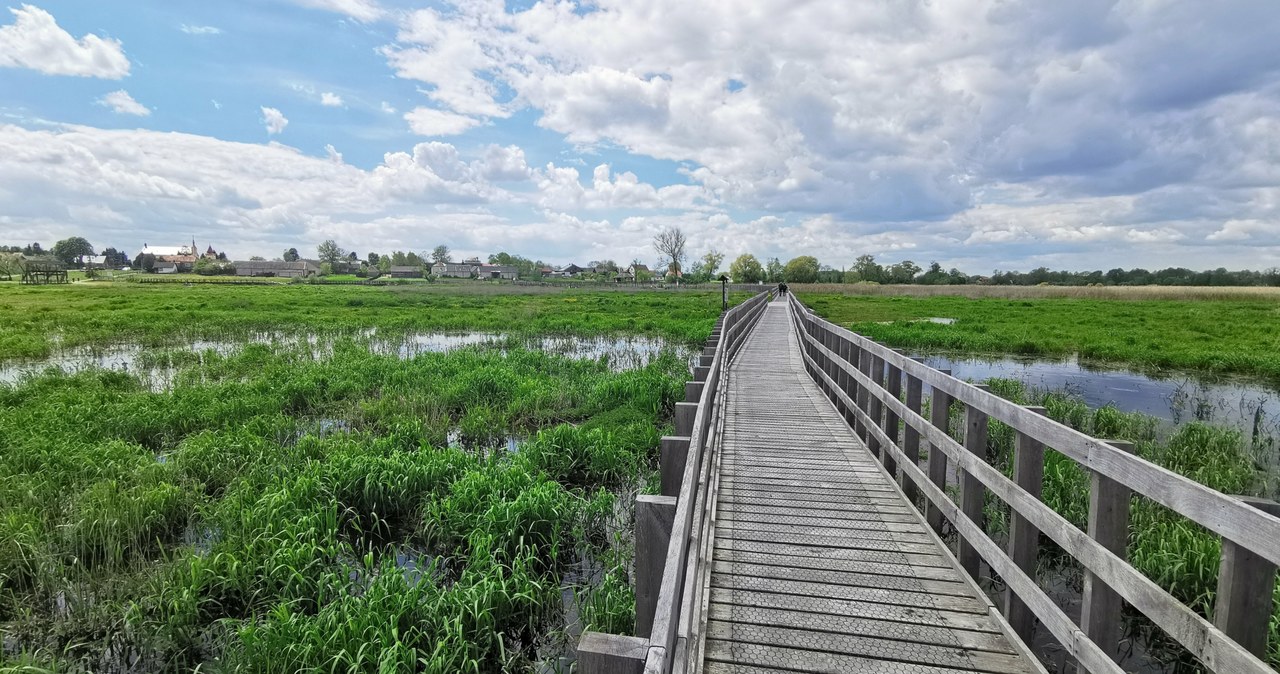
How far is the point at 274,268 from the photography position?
5305 inches

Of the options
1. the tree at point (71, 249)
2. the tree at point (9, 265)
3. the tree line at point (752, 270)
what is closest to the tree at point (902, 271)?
the tree line at point (752, 270)

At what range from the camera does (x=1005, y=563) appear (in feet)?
11.2

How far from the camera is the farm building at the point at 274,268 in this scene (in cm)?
12938

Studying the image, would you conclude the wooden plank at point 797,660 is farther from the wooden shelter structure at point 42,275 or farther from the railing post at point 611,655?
the wooden shelter structure at point 42,275

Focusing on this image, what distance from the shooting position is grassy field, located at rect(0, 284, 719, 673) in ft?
15.2

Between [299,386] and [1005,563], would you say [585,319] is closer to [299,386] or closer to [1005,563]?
[299,386]

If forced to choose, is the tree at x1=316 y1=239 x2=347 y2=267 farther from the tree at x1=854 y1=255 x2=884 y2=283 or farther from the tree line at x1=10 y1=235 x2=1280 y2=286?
the tree at x1=854 y1=255 x2=884 y2=283

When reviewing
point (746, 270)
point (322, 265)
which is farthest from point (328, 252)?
point (746, 270)

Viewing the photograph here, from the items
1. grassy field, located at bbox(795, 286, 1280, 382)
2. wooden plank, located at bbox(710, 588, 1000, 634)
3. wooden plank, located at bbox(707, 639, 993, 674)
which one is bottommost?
wooden plank, located at bbox(707, 639, 993, 674)

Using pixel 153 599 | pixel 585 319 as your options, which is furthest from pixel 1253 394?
pixel 585 319

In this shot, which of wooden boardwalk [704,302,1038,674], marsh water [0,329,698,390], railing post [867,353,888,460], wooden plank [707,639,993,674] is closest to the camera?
wooden plank [707,639,993,674]

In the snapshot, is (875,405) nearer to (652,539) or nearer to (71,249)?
(652,539)

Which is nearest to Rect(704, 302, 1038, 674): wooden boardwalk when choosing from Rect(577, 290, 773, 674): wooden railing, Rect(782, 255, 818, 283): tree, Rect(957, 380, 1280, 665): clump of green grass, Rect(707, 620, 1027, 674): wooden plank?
Rect(707, 620, 1027, 674): wooden plank

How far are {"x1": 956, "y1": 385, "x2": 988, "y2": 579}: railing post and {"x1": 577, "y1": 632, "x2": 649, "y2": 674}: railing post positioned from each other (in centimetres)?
Result: 314
